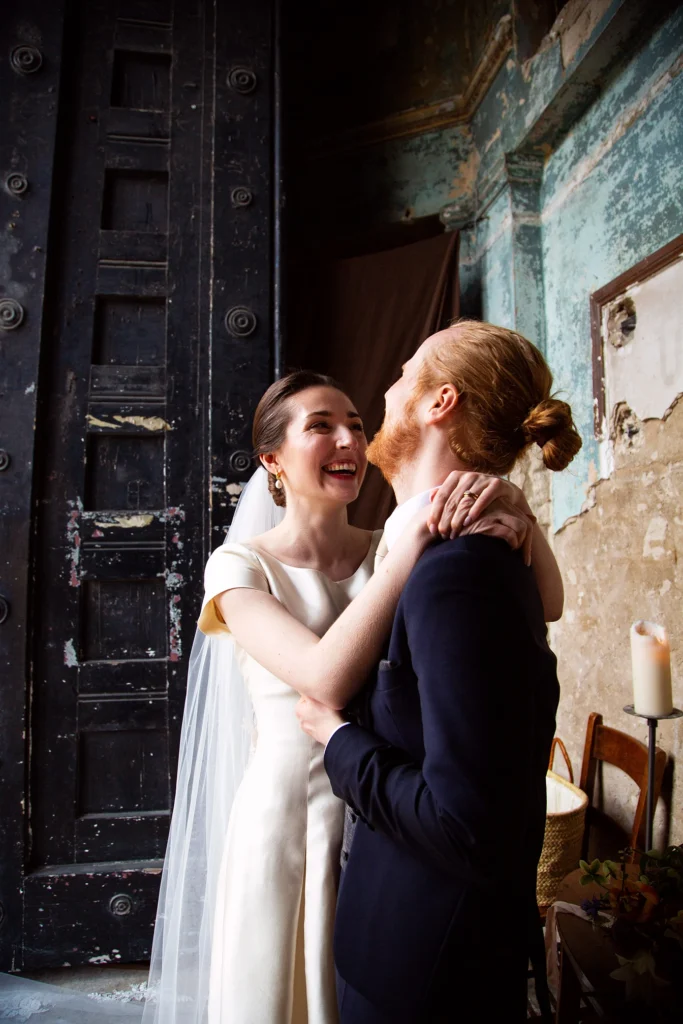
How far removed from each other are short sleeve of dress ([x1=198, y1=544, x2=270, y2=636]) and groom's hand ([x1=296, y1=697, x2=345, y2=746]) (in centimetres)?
33

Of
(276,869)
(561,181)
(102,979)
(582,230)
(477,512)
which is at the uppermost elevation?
(561,181)

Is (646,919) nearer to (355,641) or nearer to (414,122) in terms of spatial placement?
(355,641)

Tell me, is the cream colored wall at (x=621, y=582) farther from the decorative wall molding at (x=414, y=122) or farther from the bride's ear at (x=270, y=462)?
the decorative wall molding at (x=414, y=122)

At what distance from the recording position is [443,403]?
44.0 inches

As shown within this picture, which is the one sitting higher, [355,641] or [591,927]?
[355,641]

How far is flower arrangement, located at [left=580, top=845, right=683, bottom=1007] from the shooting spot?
1.25m

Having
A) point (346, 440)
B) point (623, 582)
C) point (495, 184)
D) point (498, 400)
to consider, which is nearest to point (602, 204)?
point (495, 184)

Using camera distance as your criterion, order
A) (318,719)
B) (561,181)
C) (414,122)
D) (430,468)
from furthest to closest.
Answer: (414,122) → (561,181) → (430,468) → (318,719)

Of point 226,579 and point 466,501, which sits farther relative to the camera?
point 226,579

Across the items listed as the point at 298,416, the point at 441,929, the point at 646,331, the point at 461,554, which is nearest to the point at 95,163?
the point at 298,416

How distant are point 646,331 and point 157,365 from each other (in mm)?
1838

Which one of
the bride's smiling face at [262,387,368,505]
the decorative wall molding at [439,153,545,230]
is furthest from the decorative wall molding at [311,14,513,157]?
the bride's smiling face at [262,387,368,505]

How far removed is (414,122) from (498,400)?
3.07 meters

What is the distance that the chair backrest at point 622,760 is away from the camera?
6.88 ft
